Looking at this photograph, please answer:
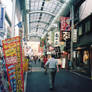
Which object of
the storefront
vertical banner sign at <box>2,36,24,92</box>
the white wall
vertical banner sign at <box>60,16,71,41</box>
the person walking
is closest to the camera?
vertical banner sign at <box>2,36,24,92</box>

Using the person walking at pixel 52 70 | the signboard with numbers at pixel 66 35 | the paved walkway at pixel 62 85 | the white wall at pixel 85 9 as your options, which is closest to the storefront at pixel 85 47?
the white wall at pixel 85 9

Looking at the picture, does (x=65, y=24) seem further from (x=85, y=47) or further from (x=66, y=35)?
(x=85, y=47)

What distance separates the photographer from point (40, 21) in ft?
134

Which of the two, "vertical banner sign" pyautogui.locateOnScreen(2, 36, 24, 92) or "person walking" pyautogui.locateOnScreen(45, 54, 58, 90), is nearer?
"vertical banner sign" pyautogui.locateOnScreen(2, 36, 24, 92)

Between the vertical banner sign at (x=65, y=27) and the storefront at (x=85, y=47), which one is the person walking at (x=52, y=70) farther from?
the vertical banner sign at (x=65, y=27)

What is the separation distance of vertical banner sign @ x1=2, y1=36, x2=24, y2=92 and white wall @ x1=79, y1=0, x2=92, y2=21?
14.3m

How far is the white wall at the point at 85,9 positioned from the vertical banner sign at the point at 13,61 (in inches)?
562

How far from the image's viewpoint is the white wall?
1803 cm

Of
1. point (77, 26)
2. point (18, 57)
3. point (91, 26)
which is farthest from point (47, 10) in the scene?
point (18, 57)

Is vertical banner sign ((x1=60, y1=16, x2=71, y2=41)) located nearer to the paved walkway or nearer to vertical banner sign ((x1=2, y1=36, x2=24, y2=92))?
the paved walkway

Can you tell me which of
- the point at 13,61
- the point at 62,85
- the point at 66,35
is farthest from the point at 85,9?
the point at 13,61

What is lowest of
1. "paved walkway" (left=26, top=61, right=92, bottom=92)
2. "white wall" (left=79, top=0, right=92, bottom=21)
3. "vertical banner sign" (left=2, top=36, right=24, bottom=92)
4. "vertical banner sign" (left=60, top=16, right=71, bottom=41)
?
"paved walkway" (left=26, top=61, right=92, bottom=92)

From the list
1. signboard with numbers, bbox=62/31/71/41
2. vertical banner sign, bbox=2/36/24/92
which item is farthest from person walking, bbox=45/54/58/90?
signboard with numbers, bbox=62/31/71/41

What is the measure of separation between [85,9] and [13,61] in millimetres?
16161
